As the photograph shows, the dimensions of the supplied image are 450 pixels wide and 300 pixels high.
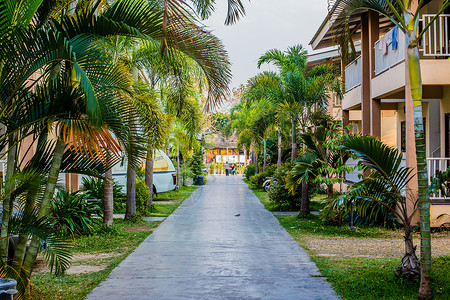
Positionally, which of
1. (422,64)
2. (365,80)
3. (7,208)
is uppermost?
(365,80)

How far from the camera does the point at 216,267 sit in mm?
8281

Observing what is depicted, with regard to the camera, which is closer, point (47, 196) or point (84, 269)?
point (47, 196)

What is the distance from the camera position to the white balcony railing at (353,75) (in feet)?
56.2

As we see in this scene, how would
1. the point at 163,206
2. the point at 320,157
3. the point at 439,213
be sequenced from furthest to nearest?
the point at 163,206 < the point at 320,157 < the point at 439,213

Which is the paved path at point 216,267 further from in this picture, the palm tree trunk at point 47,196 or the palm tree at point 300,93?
the palm tree at point 300,93

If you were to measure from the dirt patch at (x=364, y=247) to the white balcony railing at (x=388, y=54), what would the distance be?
4.46 meters

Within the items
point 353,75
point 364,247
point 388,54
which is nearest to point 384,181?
point 364,247

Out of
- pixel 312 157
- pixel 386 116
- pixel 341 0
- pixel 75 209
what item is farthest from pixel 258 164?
pixel 341 0

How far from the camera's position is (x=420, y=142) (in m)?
6.14

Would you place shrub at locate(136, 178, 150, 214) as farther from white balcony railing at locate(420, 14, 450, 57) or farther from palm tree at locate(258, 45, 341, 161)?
white balcony railing at locate(420, 14, 450, 57)

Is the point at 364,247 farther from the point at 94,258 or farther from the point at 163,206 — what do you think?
the point at 163,206

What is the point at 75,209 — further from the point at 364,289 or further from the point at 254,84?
the point at 254,84

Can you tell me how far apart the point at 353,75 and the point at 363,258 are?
10.1 metres

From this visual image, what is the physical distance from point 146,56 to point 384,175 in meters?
8.70
